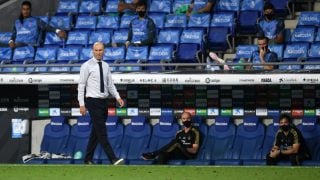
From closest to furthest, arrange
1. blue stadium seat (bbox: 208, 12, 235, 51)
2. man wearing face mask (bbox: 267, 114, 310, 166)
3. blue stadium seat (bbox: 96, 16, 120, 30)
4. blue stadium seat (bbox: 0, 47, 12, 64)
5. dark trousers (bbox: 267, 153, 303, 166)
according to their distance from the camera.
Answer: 1. dark trousers (bbox: 267, 153, 303, 166)
2. man wearing face mask (bbox: 267, 114, 310, 166)
3. blue stadium seat (bbox: 208, 12, 235, 51)
4. blue stadium seat (bbox: 0, 47, 12, 64)
5. blue stadium seat (bbox: 96, 16, 120, 30)

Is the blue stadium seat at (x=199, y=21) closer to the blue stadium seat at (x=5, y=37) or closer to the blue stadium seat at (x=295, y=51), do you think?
the blue stadium seat at (x=295, y=51)

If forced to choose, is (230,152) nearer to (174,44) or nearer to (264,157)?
(264,157)

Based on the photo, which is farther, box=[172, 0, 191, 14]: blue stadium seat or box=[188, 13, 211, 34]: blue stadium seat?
box=[172, 0, 191, 14]: blue stadium seat

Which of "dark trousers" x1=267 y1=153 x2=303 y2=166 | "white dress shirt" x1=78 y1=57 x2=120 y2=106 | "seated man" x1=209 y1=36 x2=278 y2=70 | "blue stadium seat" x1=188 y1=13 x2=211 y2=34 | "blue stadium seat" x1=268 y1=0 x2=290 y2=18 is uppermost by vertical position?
"blue stadium seat" x1=268 y1=0 x2=290 y2=18

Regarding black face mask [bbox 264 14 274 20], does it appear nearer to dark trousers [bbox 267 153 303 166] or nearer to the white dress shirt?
dark trousers [bbox 267 153 303 166]

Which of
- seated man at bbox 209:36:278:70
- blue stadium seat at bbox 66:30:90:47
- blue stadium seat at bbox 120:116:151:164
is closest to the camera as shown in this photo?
seated man at bbox 209:36:278:70

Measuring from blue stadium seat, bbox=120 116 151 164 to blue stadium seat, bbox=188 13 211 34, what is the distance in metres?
2.42

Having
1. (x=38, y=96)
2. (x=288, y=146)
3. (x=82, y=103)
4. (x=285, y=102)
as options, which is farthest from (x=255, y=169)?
(x=38, y=96)

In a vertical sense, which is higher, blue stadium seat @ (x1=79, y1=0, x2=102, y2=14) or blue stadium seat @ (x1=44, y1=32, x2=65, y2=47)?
blue stadium seat @ (x1=79, y1=0, x2=102, y2=14)

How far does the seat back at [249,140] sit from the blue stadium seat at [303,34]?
5.95 feet

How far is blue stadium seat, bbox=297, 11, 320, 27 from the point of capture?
806 inches

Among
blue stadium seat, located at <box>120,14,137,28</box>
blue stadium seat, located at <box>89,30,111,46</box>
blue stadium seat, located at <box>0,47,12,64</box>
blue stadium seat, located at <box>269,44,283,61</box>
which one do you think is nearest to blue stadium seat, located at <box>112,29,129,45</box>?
blue stadium seat, located at <box>89,30,111,46</box>

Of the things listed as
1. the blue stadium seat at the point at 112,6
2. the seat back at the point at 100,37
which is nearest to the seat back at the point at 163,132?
the seat back at the point at 100,37

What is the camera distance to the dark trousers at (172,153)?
18.8 meters
